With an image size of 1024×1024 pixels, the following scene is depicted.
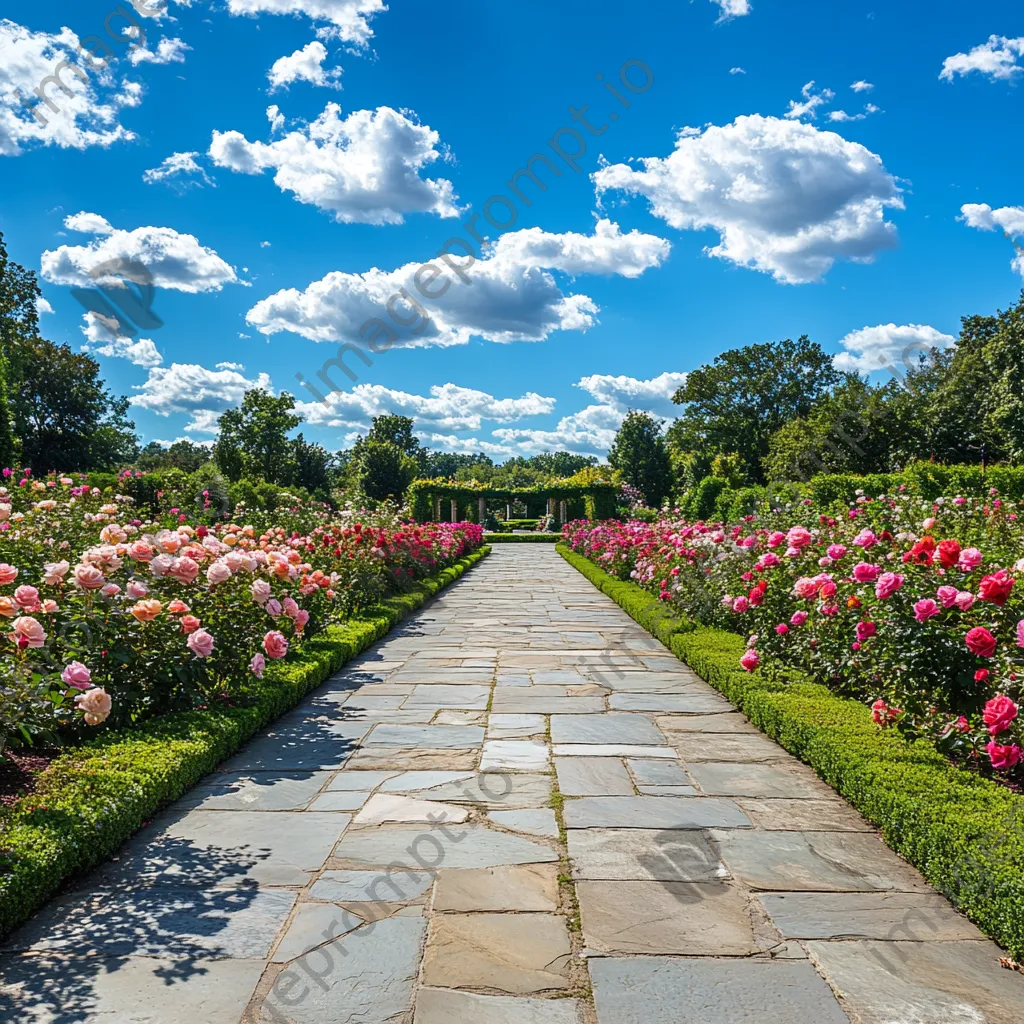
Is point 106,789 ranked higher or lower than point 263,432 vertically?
lower

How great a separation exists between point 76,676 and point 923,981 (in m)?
3.31

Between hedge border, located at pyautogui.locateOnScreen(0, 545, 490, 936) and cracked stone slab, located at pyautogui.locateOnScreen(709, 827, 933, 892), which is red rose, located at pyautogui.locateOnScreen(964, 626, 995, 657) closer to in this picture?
cracked stone slab, located at pyautogui.locateOnScreen(709, 827, 933, 892)

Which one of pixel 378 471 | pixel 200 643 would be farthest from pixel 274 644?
pixel 378 471

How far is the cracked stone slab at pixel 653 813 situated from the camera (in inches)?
131

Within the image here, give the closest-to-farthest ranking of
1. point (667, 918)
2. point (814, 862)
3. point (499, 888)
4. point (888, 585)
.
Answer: point (667, 918)
point (499, 888)
point (814, 862)
point (888, 585)

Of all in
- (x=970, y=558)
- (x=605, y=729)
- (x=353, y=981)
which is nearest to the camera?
(x=353, y=981)

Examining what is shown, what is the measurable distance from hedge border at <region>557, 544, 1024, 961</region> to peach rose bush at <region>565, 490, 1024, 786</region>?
156 millimetres

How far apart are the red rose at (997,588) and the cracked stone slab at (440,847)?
7.05ft

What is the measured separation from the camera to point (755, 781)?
391 centimetres

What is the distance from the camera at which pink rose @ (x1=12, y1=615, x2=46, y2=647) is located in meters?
3.24

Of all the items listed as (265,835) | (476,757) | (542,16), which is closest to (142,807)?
(265,835)

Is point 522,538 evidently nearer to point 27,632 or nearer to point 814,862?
point 27,632

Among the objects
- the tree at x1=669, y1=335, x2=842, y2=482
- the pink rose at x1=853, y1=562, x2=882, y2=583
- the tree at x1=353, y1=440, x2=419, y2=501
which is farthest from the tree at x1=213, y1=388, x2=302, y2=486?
the pink rose at x1=853, y1=562, x2=882, y2=583

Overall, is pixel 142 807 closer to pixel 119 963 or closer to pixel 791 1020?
pixel 119 963
